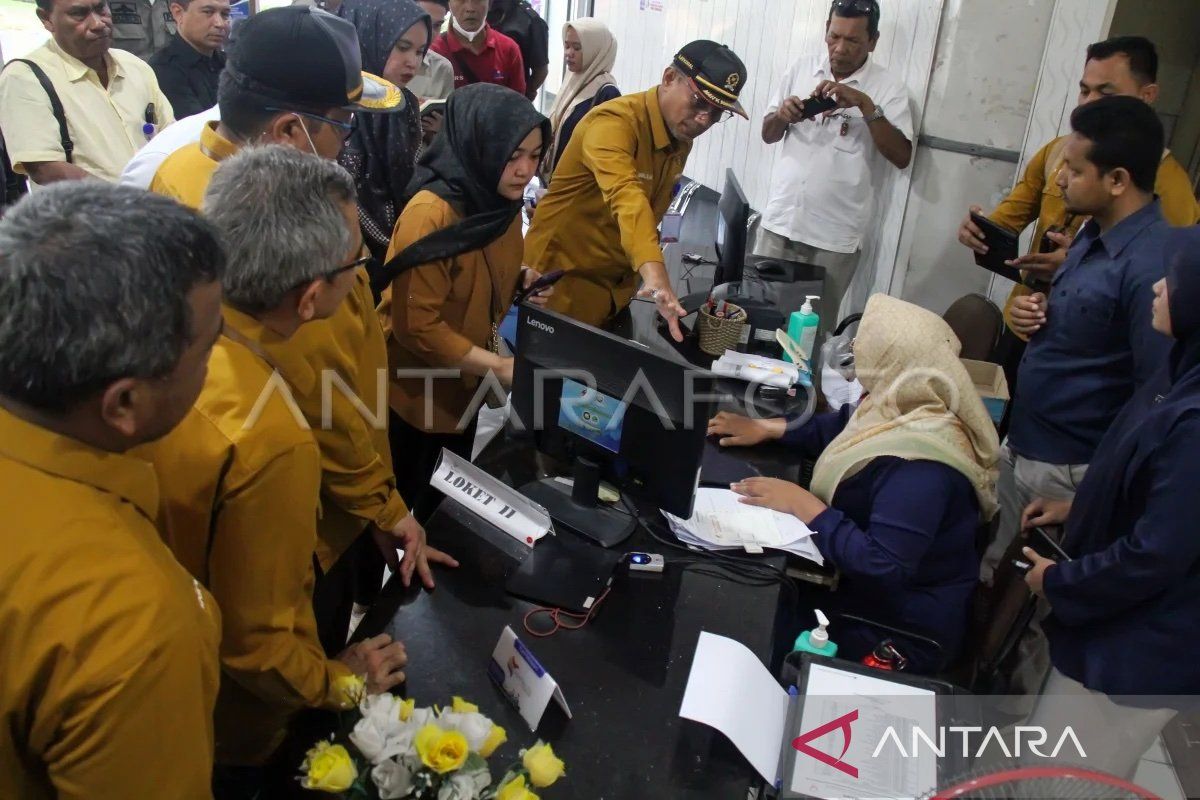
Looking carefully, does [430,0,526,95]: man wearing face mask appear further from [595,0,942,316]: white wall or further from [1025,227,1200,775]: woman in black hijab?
[1025,227,1200,775]: woman in black hijab

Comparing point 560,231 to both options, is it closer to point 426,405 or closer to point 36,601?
point 426,405

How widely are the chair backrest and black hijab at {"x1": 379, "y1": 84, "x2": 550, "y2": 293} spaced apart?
5.76 ft

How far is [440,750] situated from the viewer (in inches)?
36.0

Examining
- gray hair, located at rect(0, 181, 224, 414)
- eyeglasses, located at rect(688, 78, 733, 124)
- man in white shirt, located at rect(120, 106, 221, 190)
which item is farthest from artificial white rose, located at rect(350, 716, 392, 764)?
eyeglasses, located at rect(688, 78, 733, 124)

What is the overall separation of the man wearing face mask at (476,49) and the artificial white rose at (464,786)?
386cm

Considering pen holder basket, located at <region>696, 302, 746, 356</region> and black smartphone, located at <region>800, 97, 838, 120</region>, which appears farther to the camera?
black smartphone, located at <region>800, 97, 838, 120</region>

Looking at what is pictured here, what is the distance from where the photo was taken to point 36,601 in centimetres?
72

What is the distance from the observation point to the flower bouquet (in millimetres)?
907

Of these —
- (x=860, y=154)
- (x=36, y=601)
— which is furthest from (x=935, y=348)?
(x=860, y=154)

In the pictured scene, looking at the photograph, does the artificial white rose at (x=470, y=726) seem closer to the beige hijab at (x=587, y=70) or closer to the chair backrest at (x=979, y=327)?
the chair backrest at (x=979, y=327)

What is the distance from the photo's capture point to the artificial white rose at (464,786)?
91cm

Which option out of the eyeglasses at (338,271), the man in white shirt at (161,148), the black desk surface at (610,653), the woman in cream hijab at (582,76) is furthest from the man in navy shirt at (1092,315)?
the woman in cream hijab at (582,76)

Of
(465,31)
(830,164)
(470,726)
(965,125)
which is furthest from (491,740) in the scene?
(465,31)

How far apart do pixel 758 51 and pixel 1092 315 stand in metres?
3.27
